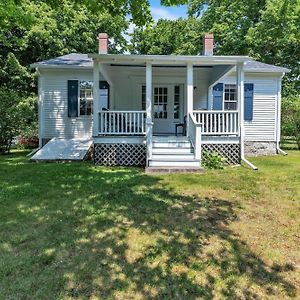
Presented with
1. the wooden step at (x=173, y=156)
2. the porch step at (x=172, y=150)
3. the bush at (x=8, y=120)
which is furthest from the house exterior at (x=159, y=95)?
the wooden step at (x=173, y=156)

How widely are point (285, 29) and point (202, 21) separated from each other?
7.59 metres

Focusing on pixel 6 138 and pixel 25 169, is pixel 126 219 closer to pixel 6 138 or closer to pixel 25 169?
pixel 25 169

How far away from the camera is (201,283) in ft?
11.5

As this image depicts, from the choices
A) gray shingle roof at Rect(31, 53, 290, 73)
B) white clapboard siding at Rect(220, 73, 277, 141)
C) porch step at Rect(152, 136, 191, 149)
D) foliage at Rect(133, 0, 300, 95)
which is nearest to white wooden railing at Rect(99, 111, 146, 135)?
porch step at Rect(152, 136, 191, 149)

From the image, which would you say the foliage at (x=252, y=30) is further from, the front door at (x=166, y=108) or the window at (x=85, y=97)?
the window at (x=85, y=97)

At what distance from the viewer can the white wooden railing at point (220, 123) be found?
1098 centimetres

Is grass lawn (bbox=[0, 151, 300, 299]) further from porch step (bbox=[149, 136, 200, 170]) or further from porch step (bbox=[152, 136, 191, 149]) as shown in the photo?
porch step (bbox=[152, 136, 191, 149])

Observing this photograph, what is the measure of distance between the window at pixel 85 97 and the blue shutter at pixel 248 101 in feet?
20.6

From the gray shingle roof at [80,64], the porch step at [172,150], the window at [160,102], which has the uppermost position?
the gray shingle roof at [80,64]

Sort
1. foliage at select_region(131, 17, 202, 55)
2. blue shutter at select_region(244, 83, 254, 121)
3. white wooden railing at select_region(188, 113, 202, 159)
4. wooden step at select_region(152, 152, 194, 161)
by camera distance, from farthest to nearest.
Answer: foliage at select_region(131, 17, 202, 55)
blue shutter at select_region(244, 83, 254, 121)
wooden step at select_region(152, 152, 194, 161)
white wooden railing at select_region(188, 113, 202, 159)

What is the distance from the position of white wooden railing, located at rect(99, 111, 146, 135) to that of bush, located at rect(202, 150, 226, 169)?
6.92ft

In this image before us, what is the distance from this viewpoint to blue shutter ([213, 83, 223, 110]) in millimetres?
14289

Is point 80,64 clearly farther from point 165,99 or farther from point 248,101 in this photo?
point 248,101

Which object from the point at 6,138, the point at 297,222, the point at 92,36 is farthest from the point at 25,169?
the point at 92,36
